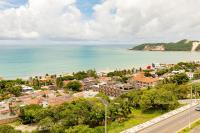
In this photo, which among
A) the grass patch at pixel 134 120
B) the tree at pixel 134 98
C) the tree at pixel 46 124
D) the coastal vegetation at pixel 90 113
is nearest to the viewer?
the tree at pixel 46 124

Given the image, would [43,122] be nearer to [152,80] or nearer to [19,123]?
[19,123]

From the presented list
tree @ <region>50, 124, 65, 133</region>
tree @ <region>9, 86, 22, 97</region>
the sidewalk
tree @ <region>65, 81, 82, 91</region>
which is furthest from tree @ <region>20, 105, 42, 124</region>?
tree @ <region>65, 81, 82, 91</region>

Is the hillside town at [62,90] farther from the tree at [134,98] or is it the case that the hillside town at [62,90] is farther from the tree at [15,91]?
the tree at [134,98]

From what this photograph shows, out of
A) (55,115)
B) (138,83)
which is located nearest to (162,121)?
(55,115)

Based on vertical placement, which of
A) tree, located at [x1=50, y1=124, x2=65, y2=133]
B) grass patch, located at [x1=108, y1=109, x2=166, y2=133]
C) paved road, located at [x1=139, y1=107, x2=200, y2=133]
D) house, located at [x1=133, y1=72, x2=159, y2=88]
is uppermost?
house, located at [x1=133, y1=72, x2=159, y2=88]

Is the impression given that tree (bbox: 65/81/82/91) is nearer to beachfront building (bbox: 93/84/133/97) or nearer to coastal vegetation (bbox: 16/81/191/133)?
beachfront building (bbox: 93/84/133/97)

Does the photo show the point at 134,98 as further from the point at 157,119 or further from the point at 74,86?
the point at 74,86

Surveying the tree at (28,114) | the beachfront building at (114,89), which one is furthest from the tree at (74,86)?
the tree at (28,114)

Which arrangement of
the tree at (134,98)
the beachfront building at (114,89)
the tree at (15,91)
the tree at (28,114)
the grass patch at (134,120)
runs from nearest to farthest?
the grass patch at (134,120) < the tree at (28,114) < the tree at (134,98) < the tree at (15,91) < the beachfront building at (114,89)
